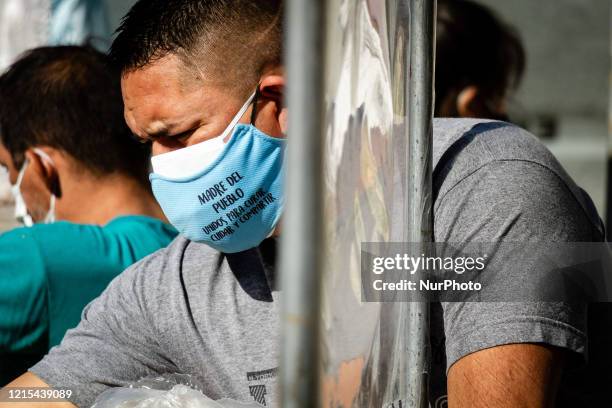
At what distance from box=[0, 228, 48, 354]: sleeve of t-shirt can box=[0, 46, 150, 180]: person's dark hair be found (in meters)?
0.49

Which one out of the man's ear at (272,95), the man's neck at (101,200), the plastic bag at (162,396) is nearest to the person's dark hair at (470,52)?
the man's neck at (101,200)

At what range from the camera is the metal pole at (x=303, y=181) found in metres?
0.72

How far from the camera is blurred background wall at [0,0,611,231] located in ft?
16.5

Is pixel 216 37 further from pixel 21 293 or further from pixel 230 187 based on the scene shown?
pixel 21 293

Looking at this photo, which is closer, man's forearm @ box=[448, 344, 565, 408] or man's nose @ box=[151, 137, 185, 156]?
man's forearm @ box=[448, 344, 565, 408]

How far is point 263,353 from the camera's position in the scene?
71.3 inches

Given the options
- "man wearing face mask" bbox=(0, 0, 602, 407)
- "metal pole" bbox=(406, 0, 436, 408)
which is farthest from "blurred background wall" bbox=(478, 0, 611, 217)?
"metal pole" bbox=(406, 0, 436, 408)

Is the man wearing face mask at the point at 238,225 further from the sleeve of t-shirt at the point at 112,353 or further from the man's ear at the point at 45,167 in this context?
the man's ear at the point at 45,167

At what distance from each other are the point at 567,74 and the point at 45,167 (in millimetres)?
3401

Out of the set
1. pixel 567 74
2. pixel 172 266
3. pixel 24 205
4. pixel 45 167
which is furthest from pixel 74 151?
pixel 567 74

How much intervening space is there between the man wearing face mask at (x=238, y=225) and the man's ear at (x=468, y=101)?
4.52ft

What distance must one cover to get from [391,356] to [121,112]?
161cm

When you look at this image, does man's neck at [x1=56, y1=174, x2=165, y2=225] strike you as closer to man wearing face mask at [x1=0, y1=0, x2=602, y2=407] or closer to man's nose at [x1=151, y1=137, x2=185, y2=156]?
man wearing face mask at [x1=0, y1=0, x2=602, y2=407]

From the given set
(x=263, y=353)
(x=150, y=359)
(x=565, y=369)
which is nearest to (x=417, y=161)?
(x=565, y=369)
